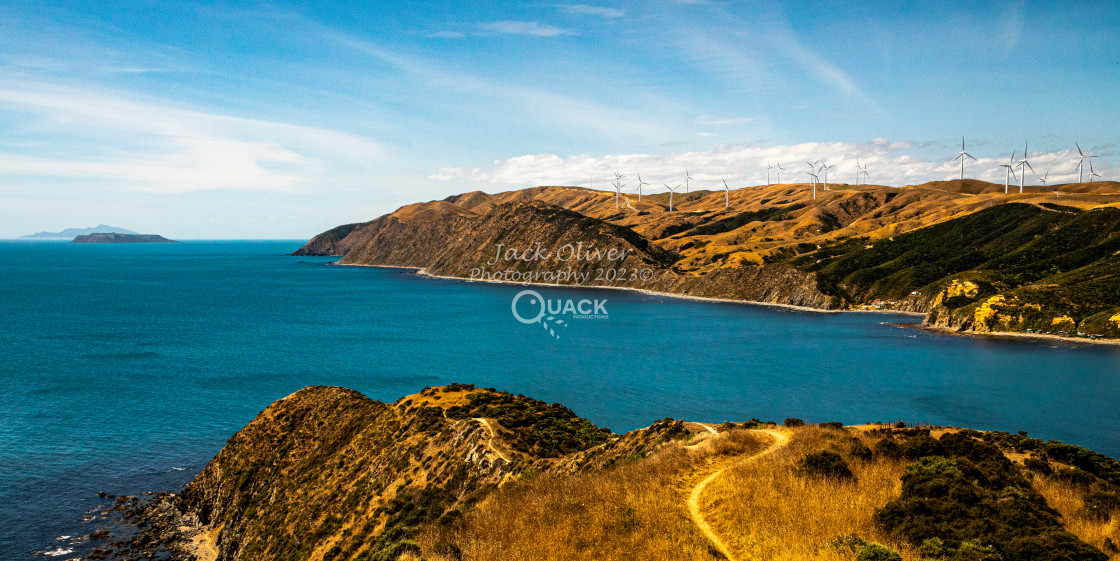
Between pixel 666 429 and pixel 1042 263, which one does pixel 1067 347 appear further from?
pixel 666 429

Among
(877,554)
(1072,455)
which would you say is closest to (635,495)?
(877,554)

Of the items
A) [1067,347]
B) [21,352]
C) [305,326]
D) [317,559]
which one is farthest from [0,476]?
[1067,347]

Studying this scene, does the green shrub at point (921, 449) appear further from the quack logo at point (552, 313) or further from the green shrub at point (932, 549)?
the quack logo at point (552, 313)

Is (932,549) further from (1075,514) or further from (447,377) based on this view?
(447,377)

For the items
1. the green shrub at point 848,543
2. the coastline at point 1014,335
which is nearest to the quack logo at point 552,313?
the coastline at point 1014,335

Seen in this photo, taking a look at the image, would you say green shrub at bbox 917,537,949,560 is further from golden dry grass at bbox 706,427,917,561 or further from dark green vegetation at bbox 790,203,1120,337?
dark green vegetation at bbox 790,203,1120,337
